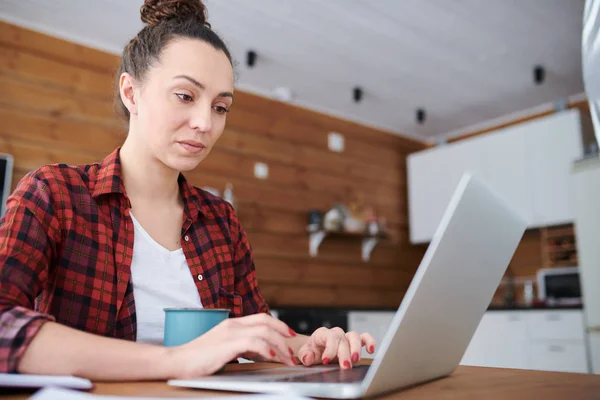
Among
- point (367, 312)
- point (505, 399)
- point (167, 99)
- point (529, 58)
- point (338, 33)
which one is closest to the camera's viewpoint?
point (505, 399)

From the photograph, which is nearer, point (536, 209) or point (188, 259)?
point (188, 259)

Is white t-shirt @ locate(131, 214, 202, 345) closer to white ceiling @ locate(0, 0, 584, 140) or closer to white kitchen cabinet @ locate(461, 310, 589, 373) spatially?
white ceiling @ locate(0, 0, 584, 140)

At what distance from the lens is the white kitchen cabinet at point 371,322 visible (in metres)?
4.08

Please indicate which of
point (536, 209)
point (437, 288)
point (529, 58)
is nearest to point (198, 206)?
point (437, 288)

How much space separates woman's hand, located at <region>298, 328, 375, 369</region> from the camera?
890mm

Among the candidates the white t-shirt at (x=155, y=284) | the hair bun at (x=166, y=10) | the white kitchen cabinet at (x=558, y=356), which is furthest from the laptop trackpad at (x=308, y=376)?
the white kitchen cabinet at (x=558, y=356)

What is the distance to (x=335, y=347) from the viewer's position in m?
0.92

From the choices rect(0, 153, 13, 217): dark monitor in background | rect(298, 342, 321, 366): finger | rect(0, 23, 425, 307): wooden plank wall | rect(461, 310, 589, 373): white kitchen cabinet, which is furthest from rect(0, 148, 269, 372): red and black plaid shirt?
rect(461, 310, 589, 373): white kitchen cabinet

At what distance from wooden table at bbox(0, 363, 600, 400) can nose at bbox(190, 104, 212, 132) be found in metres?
0.56

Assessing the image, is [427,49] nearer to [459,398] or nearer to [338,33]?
[338,33]

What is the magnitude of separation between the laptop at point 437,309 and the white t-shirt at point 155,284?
40 centimetres

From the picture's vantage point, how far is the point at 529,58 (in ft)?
12.6

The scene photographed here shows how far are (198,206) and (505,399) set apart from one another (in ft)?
2.86

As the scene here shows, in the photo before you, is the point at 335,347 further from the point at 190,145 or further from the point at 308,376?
the point at 190,145
